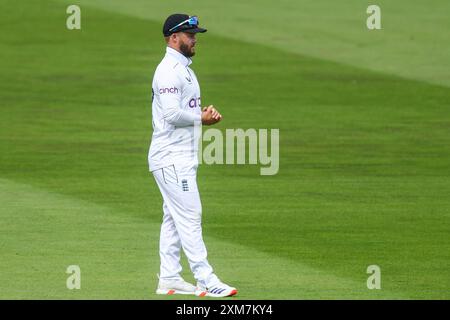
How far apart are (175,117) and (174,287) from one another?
1514mm

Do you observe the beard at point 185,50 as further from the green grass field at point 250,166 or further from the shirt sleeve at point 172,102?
the green grass field at point 250,166

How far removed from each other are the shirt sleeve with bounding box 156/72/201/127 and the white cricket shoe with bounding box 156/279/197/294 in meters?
1.40

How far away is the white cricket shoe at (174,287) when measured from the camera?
11086 millimetres

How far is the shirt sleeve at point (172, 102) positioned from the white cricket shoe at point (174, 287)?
55.2 inches

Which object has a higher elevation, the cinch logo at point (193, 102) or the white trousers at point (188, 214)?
the cinch logo at point (193, 102)

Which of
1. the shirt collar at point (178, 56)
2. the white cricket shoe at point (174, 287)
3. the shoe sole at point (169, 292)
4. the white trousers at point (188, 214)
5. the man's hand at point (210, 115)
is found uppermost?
the shirt collar at point (178, 56)

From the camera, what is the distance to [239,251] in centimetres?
1291

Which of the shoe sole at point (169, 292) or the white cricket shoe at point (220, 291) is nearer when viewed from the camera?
the white cricket shoe at point (220, 291)

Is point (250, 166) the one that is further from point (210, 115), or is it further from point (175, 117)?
point (175, 117)

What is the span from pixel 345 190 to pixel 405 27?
12774 millimetres

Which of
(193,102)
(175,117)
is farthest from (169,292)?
(193,102)

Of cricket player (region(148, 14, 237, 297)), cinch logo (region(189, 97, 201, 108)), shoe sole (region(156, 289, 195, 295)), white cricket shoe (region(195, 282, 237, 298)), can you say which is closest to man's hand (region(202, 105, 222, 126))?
cricket player (region(148, 14, 237, 297))

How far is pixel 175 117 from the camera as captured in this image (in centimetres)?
1073

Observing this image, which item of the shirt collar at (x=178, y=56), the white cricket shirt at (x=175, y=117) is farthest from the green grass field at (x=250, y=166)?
the shirt collar at (x=178, y=56)
